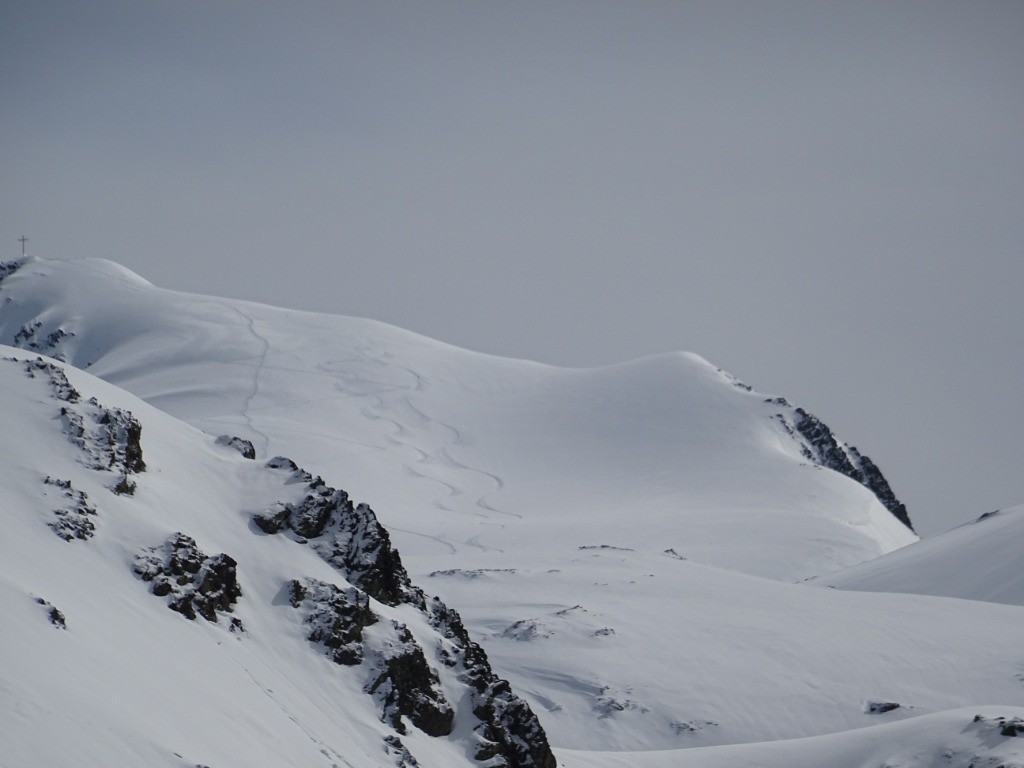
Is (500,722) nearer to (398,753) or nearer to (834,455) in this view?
(398,753)

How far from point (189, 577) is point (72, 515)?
151 inches

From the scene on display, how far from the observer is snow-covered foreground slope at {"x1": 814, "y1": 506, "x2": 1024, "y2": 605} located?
222 feet

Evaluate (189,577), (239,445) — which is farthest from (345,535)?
(189,577)

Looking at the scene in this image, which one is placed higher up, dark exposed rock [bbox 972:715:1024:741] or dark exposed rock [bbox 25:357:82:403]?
dark exposed rock [bbox 25:357:82:403]

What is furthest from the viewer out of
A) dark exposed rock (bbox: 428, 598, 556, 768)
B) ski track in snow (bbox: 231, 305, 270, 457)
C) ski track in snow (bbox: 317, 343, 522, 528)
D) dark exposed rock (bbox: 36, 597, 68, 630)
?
ski track in snow (bbox: 317, 343, 522, 528)

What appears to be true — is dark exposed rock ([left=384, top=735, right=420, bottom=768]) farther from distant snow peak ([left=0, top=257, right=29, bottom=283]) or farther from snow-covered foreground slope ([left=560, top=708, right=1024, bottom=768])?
distant snow peak ([left=0, top=257, right=29, bottom=283])

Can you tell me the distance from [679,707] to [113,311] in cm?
10815

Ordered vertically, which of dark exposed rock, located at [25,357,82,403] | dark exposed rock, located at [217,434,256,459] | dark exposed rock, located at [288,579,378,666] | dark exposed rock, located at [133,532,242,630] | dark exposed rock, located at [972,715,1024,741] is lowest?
dark exposed rock, located at [972,715,1024,741]

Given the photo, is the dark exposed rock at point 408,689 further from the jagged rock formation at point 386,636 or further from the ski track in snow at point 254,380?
the ski track in snow at point 254,380

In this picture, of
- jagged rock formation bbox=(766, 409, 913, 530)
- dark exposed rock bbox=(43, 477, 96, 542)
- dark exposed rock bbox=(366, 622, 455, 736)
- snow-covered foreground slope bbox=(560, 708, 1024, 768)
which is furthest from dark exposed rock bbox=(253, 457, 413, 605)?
jagged rock formation bbox=(766, 409, 913, 530)

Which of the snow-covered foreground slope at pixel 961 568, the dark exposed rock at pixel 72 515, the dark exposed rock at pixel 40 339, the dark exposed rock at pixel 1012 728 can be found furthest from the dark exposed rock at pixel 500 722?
the dark exposed rock at pixel 40 339

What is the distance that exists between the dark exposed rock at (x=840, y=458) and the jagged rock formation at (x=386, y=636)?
99781 mm

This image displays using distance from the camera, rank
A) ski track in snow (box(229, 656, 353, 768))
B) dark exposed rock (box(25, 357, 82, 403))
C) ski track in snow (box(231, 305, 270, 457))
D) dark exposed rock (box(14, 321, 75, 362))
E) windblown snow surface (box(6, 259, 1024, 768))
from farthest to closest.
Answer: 1. dark exposed rock (box(14, 321, 75, 362))
2. ski track in snow (box(231, 305, 270, 457))
3. dark exposed rock (box(25, 357, 82, 403))
4. ski track in snow (box(229, 656, 353, 768))
5. windblown snow surface (box(6, 259, 1024, 768))

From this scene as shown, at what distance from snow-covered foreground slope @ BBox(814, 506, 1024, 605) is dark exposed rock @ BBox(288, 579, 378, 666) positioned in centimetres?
4308
